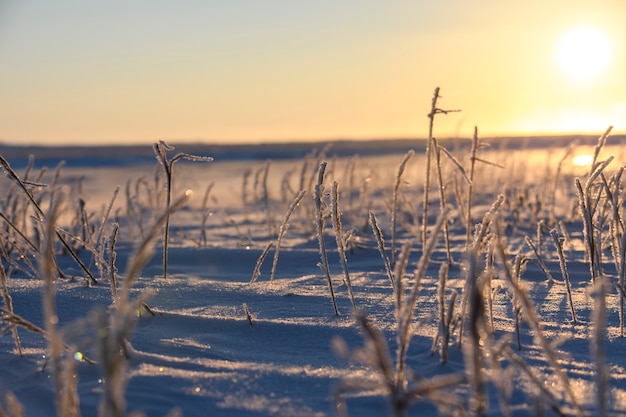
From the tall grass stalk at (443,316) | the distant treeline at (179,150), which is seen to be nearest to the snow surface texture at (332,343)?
the tall grass stalk at (443,316)

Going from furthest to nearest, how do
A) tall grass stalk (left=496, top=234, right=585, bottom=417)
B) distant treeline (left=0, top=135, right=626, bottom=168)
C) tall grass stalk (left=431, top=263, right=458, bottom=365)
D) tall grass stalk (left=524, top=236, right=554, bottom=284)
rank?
distant treeline (left=0, top=135, right=626, bottom=168), tall grass stalk (left=524, top=236, right=554, bottom=284), tall grass stalk (left=431, top=263, right=458, bottom=365), tall grass stalk (left=496, top=234, right=585, bottom=417)

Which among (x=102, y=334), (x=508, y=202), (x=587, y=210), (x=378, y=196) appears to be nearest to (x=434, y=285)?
(x=587, y=210)

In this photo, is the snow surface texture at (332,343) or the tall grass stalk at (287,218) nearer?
the snow surface texture at (332,343)

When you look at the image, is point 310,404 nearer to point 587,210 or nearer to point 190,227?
point 587,210

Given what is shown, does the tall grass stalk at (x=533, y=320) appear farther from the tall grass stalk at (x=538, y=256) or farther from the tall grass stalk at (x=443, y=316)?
the tall grass stalk at (x=538, y=256)

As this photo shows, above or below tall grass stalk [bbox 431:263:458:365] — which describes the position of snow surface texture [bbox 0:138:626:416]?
below

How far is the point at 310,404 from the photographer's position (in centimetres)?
125

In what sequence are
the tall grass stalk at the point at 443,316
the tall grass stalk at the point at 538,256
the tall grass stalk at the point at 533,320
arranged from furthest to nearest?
the tall grass stalk at the point at 538,256, the tall grass stalk at the point at 443,316, the tall grass stalk at the point at 533,320

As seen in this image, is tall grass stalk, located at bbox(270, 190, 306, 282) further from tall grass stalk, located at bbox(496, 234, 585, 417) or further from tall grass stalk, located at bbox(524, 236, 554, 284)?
tall grass stalk, located at bbox(496, 234, 585, 417)

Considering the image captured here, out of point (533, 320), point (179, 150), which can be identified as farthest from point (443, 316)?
point (179, 150)

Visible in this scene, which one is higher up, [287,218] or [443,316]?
[287,218]

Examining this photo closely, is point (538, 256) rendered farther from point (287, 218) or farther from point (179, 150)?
point (179, 150)

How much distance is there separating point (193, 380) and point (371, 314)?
2.23ft

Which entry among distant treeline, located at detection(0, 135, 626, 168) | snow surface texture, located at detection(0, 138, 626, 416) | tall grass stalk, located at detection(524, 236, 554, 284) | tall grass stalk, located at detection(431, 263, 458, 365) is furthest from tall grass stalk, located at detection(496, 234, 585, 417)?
distant treeline, located at detection(0, 135, 626, 168)
